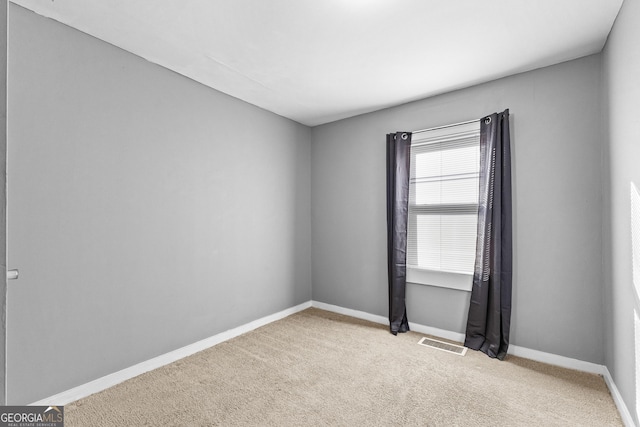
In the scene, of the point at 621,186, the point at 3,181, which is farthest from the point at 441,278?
the point at 3,181

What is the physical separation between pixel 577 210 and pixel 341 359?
7.59 ft

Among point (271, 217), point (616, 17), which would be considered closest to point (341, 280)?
point (271, 217)

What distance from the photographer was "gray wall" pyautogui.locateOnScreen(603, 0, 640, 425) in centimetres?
175

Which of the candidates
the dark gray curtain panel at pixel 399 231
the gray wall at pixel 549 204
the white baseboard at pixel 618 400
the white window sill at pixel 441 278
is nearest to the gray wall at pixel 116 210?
the dark gray curtain panel at pixel 399 231

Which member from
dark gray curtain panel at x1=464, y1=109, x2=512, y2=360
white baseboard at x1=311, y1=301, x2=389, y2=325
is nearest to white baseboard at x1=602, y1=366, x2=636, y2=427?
dark gray curtain panel at x1=464, y1=109, x2=512, y2=360

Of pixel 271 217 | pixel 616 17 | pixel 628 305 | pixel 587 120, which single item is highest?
pixel 616 17

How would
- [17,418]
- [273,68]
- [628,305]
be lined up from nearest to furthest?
[17,418]
[628,305]
[273,68]

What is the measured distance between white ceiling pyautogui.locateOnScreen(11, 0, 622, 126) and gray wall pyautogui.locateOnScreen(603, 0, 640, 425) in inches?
10.6

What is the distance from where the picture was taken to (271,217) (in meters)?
3.73

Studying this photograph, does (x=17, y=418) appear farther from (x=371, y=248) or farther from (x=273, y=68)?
(x=371, y=248)

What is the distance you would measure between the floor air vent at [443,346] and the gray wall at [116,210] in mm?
1791

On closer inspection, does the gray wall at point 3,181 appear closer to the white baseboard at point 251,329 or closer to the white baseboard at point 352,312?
the white baseboard at point 251,329

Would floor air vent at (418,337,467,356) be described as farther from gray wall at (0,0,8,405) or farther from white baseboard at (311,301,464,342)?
gray wall at (0,0,8,405)

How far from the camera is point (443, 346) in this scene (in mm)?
3000
